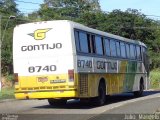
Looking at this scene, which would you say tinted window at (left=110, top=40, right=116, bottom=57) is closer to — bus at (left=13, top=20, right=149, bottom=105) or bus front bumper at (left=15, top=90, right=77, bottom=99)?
bus at (left=13, top=20, right=149, bottom=105)

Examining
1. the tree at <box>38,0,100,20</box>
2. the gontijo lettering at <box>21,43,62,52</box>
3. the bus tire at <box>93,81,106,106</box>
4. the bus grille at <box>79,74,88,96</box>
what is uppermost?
the tree at <box>38,0,100,20</box>

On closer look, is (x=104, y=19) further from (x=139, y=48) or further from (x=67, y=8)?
(x=139, y=48)

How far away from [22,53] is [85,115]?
4544 millimetres

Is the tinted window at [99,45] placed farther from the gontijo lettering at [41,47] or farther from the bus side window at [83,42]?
the gontijo lettering at [41,47]

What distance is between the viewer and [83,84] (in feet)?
64.9

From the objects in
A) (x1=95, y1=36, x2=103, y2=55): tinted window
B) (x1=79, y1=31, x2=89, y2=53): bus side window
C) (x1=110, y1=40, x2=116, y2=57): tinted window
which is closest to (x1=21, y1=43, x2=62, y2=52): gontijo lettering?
(x1=79, y1=31, x2=89, y2=53): bus side window

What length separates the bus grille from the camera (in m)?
19.5

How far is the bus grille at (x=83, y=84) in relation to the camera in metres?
19.5

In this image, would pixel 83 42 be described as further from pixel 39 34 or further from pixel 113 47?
pixel 113 47

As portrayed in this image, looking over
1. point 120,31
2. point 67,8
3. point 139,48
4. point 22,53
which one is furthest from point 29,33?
point 67,8

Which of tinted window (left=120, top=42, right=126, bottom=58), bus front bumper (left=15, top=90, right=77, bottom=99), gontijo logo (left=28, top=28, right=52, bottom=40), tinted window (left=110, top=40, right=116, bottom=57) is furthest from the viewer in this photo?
tinted window (left=120, top=42, right=126, bottom=58)

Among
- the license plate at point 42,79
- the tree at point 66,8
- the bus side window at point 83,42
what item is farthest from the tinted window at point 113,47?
the tree at point 66,8

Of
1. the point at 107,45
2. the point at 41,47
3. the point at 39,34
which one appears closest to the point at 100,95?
the point at 107,45

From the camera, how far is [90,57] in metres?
20.8
